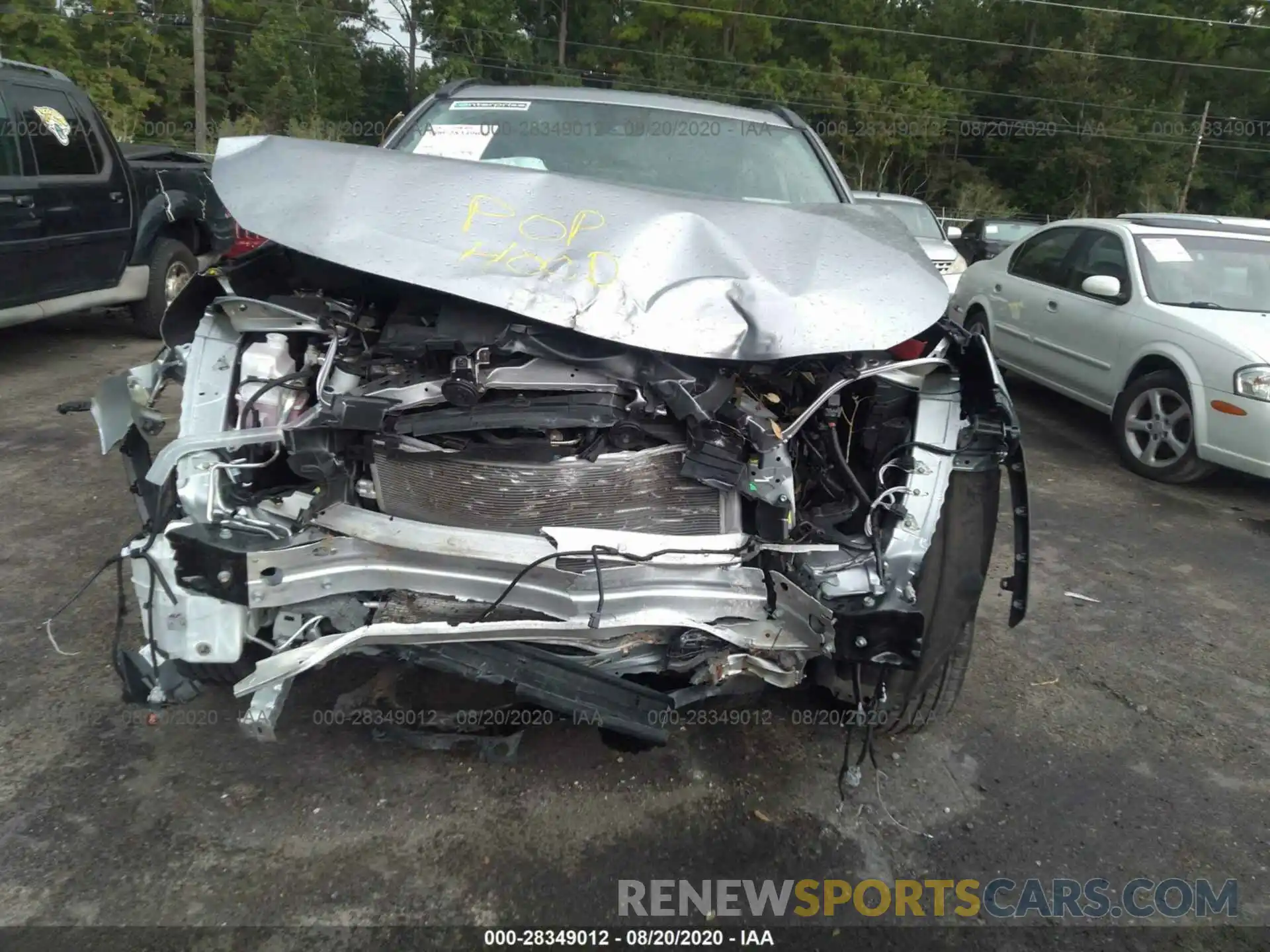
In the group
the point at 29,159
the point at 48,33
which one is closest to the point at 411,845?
the point at 29,159

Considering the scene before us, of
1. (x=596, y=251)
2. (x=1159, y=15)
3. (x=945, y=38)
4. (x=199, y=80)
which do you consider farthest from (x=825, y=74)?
(x=596, y=251)

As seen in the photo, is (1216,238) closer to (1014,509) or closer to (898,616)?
(1014,509)

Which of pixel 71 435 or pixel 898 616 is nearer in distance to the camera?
pixel 898 616

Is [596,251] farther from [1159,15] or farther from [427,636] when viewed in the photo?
[1159,15]

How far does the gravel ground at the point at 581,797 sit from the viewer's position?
2166mm

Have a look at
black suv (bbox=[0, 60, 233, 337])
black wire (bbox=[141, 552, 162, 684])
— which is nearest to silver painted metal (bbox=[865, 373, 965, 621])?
black wire (bbox=[141, 552, 162, 684])

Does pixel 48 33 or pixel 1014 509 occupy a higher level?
pixel 48 33

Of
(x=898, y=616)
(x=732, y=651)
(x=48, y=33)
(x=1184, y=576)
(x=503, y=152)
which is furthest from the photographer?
(x=48, y=33)

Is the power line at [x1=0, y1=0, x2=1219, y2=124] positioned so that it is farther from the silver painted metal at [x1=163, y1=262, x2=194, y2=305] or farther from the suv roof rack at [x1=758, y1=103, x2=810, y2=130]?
the suv roof rack at [x1=758, y1=103, x2=810, y2=130]

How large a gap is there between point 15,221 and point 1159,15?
150 ft

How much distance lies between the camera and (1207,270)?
578 cm

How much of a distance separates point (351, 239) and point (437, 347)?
37 cm

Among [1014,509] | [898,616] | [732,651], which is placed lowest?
[732,651]

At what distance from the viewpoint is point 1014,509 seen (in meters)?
2.42
